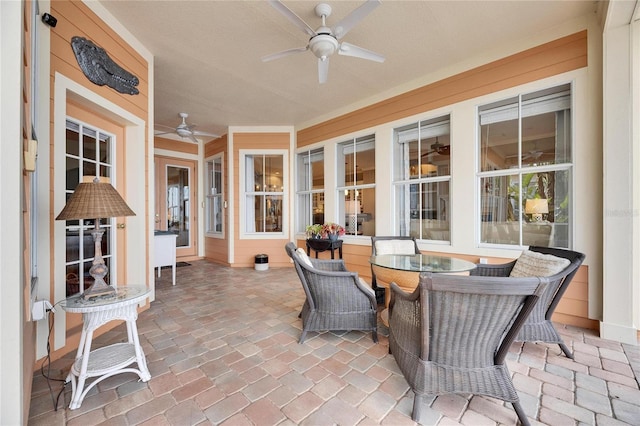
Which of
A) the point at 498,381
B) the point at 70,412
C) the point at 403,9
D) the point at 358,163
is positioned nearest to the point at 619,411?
the point at 498,381

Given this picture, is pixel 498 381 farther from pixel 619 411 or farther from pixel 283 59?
pixel 283 59

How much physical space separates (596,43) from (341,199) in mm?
3845

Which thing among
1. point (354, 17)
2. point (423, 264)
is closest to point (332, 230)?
point (423, 264)

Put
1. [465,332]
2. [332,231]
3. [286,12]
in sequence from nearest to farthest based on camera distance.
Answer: [465,332], [286,12], [332,231]

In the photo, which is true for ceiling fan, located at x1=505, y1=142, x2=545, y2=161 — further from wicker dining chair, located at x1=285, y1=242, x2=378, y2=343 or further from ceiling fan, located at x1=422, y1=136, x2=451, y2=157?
wicker dining chair, located at x1=285, y1=242, x2=378, y2=343

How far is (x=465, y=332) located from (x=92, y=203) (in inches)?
97.1

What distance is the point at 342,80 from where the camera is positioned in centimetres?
405

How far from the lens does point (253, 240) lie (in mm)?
6074

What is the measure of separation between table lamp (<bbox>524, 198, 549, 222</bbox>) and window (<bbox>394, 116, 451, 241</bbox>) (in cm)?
91

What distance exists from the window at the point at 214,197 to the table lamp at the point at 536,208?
5980 millimetres

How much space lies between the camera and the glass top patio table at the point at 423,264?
2.40 meters

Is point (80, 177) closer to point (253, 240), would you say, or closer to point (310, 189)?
point (253, 240)
